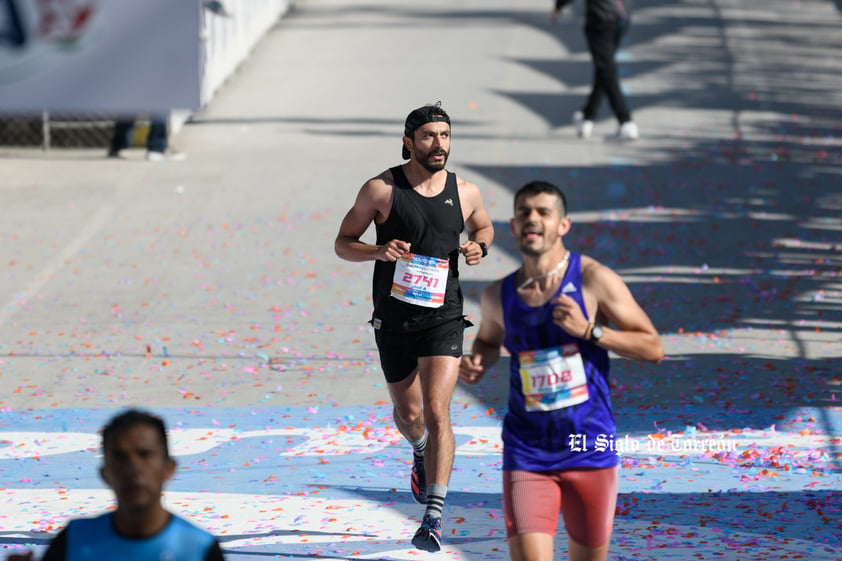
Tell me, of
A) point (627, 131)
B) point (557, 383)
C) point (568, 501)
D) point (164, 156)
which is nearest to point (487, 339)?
point (557, 383)

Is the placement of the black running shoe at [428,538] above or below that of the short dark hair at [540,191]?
below

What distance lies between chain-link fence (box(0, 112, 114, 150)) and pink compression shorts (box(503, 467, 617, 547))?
1584cm

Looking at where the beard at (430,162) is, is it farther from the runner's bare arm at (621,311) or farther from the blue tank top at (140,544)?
the blue tank top at (140,544)

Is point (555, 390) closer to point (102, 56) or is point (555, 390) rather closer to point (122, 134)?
point (102, 56)

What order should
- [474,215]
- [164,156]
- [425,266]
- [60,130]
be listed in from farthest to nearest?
[60,130]
[164,156]
[474,215]
[425,266]

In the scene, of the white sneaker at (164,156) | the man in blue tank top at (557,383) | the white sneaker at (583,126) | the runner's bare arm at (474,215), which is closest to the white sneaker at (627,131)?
the white sneaker at (583,126)

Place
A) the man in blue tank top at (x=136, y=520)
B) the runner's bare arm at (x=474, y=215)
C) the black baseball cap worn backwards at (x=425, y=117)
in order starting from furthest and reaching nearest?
the runner's bare arm at (x=474, y=215), the black baseball cap worn backwards at (x=425, y=117), the man in blue tank top at (x=136, y=520)

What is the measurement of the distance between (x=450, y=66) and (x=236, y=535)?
1886 cm

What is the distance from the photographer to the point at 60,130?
2120 cm

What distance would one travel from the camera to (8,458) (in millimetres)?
9930

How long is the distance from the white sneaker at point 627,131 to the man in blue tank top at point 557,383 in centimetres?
1559

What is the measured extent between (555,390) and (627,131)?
1580 cm

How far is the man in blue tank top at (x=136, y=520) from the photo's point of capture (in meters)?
4.52

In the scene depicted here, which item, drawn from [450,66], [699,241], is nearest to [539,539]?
[699,241]
